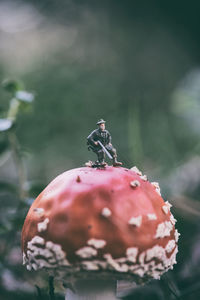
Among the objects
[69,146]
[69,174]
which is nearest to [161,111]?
[69,146]

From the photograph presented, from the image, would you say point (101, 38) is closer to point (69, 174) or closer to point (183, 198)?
point (183, 198)

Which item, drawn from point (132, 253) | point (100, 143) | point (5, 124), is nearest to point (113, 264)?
point (132, 253)

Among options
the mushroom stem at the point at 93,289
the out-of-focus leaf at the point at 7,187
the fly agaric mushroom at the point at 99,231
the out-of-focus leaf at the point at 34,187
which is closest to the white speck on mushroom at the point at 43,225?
the fly agaric mushroom at the point at 99,231

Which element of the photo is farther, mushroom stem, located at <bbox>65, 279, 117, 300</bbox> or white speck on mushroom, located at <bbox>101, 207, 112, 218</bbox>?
mushroom stem, located at <bbox>65, 279, 117, 300</bbox>

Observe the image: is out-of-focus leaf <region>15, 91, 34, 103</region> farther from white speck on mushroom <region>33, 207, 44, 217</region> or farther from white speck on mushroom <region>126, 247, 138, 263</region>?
white speck on mushroom <region>126, 247, 138, 263</region>

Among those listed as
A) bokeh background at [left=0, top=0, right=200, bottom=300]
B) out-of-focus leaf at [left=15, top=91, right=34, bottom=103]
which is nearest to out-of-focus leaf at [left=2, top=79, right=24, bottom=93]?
out-of-focus leaf at [left=15, top=91, right=34, bottom=103]

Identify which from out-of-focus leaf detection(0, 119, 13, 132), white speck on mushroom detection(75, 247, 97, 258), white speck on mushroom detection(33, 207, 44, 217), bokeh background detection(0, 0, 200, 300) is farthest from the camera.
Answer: bokeh background detection(0, 0, 200, 300)
